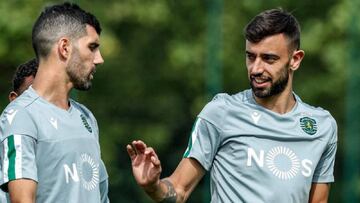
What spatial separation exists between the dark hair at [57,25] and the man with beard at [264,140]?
754 mm

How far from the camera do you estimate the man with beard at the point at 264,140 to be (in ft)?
17.9

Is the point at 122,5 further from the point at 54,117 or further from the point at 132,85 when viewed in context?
the point at 54,117

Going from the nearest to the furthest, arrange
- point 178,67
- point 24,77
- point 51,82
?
point 51,82 → point 24,77 → point 178,67

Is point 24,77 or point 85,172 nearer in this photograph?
point 85,172

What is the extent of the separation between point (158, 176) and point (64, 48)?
742mm

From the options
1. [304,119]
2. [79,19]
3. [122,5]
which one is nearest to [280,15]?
[304,119]

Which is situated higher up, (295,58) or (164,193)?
(295,58)

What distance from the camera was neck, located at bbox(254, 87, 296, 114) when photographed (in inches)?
224

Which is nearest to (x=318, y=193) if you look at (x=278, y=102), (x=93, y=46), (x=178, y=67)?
(x=278, y=102)

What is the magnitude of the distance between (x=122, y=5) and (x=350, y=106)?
144 inches

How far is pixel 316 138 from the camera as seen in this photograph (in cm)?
566

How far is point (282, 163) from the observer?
5.50 m

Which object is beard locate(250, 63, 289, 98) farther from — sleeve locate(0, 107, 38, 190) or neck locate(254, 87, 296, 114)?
sleeve locate(0, 107, 38, 190)

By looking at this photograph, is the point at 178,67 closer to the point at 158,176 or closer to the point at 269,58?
the point at 269,58
